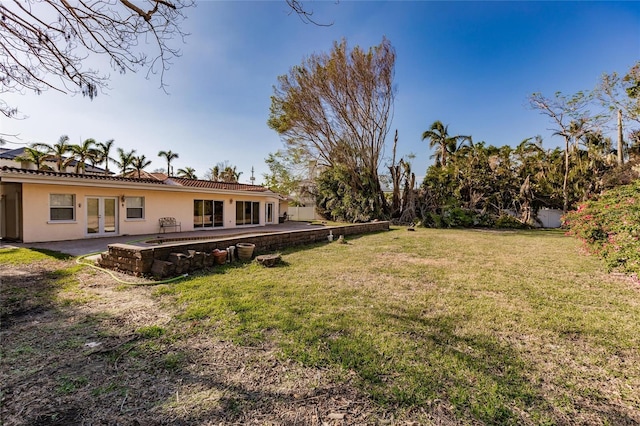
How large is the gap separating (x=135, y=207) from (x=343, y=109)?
549 inches

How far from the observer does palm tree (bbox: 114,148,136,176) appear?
3118cm

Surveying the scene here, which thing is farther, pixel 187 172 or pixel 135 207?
pixel 187 172

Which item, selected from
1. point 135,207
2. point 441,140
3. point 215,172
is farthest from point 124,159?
point 441,140

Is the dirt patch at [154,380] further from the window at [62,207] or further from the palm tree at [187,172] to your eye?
Answer: the palm tree at [187,172]

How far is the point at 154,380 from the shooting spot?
8.53 feet

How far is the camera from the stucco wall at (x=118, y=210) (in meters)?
10.4

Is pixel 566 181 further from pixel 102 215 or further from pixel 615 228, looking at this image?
pixel 102 215

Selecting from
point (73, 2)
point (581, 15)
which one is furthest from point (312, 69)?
point (73, 2)

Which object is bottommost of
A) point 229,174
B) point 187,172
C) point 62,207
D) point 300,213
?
point 300,213

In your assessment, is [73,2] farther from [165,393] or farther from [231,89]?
[231,89]

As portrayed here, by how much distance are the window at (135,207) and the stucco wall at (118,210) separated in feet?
0.59

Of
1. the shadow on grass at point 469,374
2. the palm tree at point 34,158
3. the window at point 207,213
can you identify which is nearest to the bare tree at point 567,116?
the shadow on grass at point 469,374

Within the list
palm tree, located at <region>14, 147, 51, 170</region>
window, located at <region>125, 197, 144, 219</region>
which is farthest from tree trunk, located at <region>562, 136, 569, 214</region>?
palm tree, located at <region>14, 147, 51, 170</region>

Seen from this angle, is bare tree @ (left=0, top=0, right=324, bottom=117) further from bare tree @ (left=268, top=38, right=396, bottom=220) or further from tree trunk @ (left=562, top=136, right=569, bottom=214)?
tree trunk @ (left=562, top=136, right=569, bottom=214)
